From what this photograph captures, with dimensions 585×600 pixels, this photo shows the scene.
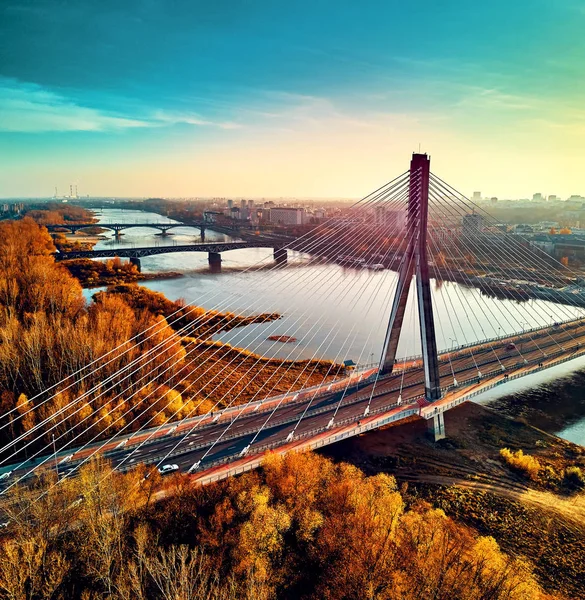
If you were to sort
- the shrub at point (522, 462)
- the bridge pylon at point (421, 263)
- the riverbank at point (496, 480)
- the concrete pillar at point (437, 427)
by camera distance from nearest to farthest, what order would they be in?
the riverbank at point (496, 480) → the shrub at point (522, 462) → the bridge pylon at point (421, 263) → the concrete pillar at point (437, 427)

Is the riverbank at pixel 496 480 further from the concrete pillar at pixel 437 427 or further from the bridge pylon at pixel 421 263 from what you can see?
the bridge pylon at pixel 421 263

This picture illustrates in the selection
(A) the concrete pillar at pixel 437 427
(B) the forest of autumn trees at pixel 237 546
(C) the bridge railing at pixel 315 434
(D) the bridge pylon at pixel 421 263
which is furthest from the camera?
(A) the concrete pillar at pixel 437 427

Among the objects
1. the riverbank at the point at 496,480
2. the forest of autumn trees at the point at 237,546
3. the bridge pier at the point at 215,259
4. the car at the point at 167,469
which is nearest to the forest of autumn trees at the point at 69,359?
the car at the point at 167,469

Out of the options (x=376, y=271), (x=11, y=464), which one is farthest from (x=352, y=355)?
(x=376, y=271)

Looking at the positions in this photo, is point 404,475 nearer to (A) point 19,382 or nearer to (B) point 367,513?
(B) point 367,513

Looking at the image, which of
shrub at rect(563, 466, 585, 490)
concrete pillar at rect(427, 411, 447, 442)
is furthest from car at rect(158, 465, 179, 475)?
shrub at rect(563, 466, 585, 490)
